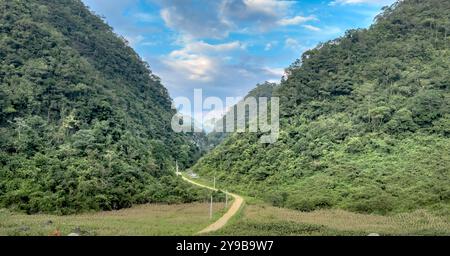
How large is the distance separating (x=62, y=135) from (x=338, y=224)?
1727 cm

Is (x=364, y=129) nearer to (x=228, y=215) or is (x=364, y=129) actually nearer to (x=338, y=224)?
(x=338, y=224)

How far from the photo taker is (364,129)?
3002cm

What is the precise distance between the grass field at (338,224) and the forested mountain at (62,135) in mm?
7867

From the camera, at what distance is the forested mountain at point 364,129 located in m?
24.2

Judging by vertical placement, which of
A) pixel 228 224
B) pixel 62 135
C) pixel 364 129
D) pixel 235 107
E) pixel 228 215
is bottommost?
pixel 228 215

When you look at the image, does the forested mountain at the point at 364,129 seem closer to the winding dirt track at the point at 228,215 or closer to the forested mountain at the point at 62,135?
the winding dirt track at the point at 228,215

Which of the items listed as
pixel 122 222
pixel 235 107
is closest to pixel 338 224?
pixel 122 222

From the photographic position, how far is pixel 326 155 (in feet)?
96.9

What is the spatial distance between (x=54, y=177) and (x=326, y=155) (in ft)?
55.0

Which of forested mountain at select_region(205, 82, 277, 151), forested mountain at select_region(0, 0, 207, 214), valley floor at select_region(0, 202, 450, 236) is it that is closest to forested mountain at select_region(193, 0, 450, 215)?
valley floor at select_region(0, 202, 450, 236)

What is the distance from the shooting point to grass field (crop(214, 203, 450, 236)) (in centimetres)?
1585
